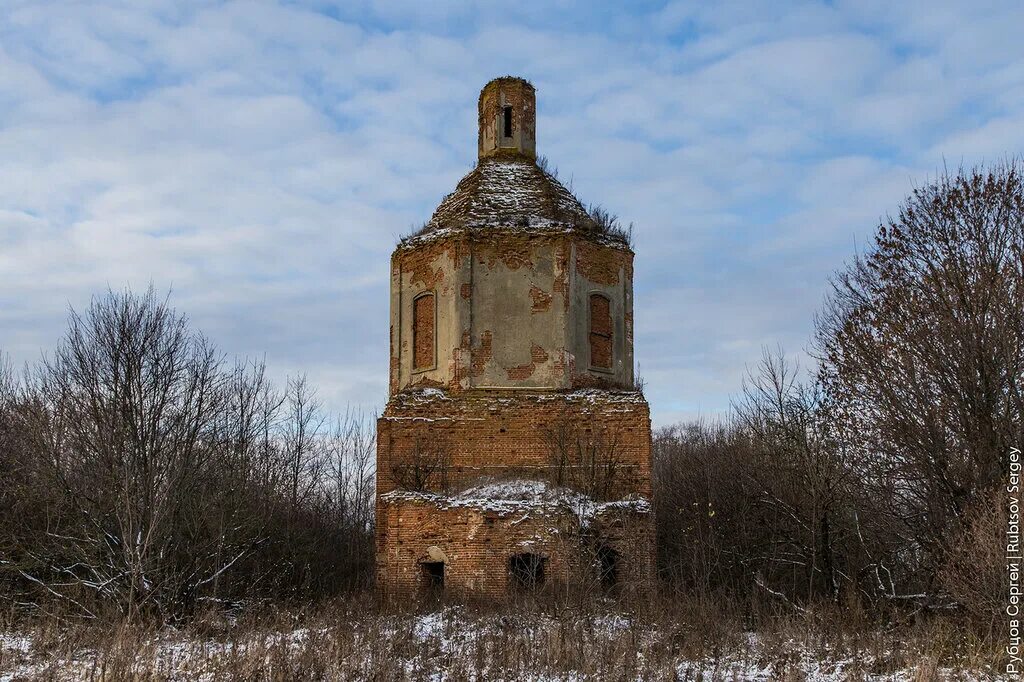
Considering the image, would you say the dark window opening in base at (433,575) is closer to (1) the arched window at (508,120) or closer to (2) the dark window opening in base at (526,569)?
(2) the dark window opening in base at (526,569)

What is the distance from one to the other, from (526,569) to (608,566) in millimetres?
1704

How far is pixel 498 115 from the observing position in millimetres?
20859

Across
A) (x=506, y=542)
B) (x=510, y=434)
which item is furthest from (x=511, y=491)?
(x=510, y=434)

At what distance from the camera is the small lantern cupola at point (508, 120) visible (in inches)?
818

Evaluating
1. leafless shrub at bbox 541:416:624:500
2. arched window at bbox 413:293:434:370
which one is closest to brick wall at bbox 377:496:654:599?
leafless shrub at bbox 541:416:624:500

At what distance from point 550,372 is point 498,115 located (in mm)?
6325

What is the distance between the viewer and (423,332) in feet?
62.2

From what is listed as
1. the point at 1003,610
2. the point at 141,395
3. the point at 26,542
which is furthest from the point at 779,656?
the point at 26,542

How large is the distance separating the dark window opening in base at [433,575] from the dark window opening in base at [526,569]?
131 cm

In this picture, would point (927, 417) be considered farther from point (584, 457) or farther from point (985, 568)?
point (584, 457)

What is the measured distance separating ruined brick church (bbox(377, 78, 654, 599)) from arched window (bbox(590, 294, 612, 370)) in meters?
0.03

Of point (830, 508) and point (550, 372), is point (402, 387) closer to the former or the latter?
point (550, 372)

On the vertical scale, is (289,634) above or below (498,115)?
below

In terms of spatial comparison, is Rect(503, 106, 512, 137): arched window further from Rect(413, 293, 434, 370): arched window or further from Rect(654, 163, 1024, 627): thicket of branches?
Rect(654, 163, 1024, 627): thicket of branches
